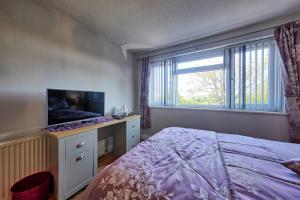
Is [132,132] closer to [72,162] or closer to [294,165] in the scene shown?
[72,162]

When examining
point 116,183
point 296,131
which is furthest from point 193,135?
point 296,131

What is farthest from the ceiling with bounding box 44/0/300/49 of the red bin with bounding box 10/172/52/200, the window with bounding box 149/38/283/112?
the red bin with bounding box 10/172/52/200

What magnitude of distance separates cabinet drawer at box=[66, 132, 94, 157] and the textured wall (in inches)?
21.9

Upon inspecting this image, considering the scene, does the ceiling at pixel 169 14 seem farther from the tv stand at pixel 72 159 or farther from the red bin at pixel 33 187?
the red bin at pixel 33 187

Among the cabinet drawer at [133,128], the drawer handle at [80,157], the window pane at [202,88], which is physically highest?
the window pane at [202,88]

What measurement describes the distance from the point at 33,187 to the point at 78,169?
0.43 metres

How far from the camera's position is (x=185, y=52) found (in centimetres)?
275

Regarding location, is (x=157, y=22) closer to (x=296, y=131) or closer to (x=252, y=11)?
(x=252, y=11)

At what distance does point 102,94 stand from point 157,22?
1469mm

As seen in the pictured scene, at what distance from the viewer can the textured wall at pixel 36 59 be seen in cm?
142

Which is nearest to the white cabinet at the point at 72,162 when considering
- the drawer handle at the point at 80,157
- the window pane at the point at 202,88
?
the drawer handle at the point at 80,157

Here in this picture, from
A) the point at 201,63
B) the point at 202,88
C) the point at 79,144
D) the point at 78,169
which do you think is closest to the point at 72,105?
the point at 79,144

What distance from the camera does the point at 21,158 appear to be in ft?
4.79

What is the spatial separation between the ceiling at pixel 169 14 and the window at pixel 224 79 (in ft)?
1.36
